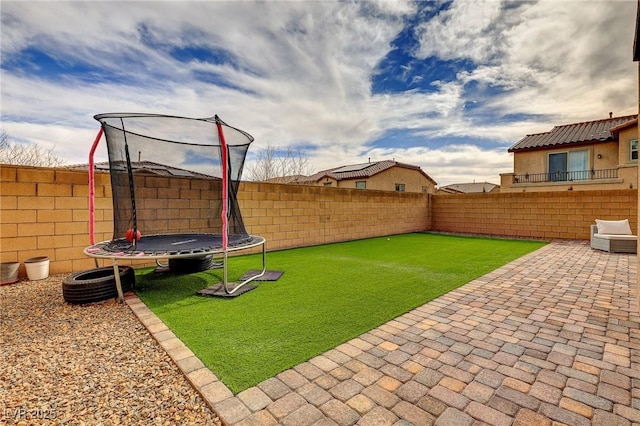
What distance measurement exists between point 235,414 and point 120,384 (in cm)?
79

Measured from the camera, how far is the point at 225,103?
786 centimetres

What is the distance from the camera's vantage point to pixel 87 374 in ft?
5.77

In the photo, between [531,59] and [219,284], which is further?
[531,59]

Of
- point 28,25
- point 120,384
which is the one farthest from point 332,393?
point 28,25

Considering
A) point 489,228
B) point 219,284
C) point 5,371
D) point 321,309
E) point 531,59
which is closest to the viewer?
point 5,371

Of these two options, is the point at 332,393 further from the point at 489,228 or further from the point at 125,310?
the point at 489,228

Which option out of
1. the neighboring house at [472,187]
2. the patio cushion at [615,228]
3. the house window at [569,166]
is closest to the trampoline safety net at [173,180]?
the patio cushion at [615,228]

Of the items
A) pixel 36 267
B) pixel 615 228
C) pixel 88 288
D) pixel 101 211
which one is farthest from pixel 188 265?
pixel 615 228

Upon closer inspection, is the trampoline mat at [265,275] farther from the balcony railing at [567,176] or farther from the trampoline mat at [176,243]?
the balcony railing at [567,176]

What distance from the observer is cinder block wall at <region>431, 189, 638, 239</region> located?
26.7ft

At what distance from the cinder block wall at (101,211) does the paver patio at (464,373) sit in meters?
1.93

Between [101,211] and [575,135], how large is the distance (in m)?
20.0

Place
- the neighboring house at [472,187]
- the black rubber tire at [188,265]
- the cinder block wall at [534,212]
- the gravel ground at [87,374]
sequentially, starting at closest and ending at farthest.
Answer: the gravel ground at [87,374] < the black rubber tire at [188,265] < the cinder block wall at [534,212] < the neighboring house at [472,187]

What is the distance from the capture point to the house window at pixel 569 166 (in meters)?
13.9
